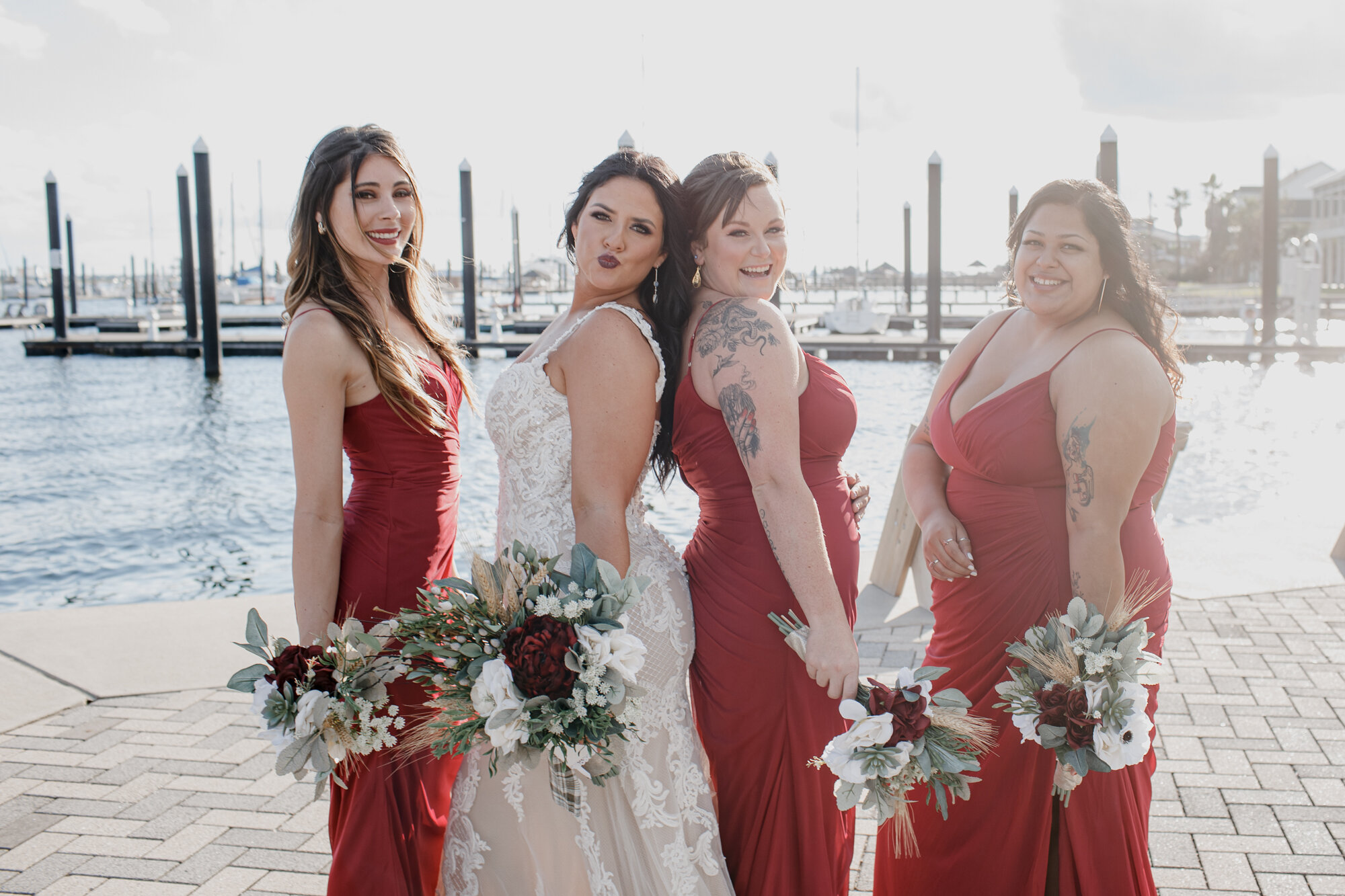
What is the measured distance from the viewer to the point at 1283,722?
4336mm

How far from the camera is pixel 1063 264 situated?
8.59 ft

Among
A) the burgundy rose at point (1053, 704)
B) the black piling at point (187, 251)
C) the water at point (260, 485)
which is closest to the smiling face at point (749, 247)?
the water at point (260, 485)

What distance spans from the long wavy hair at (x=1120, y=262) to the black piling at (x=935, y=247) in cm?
2209

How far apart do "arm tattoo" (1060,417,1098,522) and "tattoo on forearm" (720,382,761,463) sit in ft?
2.66

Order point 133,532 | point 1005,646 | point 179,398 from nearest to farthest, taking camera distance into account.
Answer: point 1005,646 < point 133,532 < point 179,398

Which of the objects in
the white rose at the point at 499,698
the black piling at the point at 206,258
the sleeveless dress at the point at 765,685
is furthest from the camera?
the black piling at the point at 206,258

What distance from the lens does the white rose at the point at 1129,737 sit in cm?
219

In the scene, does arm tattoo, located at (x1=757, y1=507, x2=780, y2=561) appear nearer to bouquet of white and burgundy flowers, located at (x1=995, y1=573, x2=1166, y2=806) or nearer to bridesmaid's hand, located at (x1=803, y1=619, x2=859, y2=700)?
bridesmaid's hand, located at (x1=803, y1=619, x2=859, y2=700)

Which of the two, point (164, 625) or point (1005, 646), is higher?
point (1005, 646)

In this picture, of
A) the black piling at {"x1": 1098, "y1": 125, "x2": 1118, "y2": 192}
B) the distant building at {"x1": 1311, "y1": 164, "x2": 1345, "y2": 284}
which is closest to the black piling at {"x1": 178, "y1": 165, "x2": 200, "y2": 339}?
the black piling at {"x1": 1098, "y1": 125, "x2": 1118, "y2": 192}

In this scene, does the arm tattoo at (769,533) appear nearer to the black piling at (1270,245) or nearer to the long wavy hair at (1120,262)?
the long wavy hair at (1120,262)

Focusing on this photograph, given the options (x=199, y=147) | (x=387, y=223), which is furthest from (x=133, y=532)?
(x=199, y=147)

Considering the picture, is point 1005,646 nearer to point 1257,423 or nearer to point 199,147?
point 1257,423

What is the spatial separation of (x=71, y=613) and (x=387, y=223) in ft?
15.0
